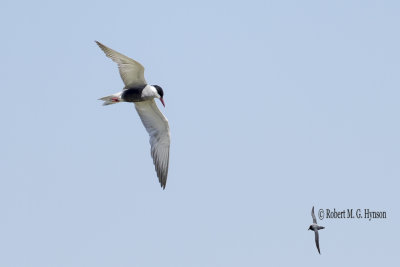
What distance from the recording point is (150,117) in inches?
1399

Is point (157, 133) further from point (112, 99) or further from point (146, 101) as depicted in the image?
point (112, 99)

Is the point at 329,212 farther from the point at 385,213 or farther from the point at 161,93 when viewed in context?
the point at 161,93

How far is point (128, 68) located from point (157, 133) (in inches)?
153

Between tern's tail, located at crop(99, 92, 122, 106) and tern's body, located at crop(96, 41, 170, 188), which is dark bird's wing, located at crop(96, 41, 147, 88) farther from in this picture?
tern's tail, located at crop(99, 92, 122, 106)

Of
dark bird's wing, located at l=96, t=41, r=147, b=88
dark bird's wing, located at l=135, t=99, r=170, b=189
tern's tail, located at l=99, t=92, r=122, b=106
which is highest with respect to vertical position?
dark bird's wing, located at l=96, t=41, r=147, b=88

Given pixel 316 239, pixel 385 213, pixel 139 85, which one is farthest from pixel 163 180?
pixel 385 213

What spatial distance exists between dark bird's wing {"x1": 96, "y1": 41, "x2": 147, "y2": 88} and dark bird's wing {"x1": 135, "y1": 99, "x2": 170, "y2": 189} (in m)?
1.70

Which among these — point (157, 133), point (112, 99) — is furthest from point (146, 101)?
point (112, 99)

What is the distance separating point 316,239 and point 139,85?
872cm

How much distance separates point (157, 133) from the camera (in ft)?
117

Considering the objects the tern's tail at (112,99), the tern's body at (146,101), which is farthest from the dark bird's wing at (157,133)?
the tern's tail at (112,99)

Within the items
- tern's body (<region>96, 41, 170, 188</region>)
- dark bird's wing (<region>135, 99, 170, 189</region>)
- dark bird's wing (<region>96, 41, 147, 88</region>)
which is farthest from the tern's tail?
dark bird's wing (<region>135, 99, 170, 189</region>)

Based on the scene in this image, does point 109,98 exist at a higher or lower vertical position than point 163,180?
higher

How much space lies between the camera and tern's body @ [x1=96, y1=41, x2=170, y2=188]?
32.6 meters
